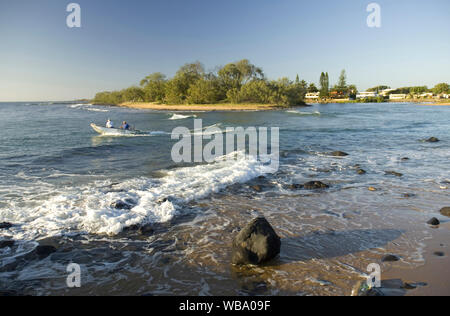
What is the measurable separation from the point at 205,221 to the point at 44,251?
413cm

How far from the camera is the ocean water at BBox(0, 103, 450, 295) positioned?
17.2ft

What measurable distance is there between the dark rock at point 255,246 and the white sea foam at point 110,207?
3233 millimetres

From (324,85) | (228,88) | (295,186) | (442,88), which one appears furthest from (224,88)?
(442,88)

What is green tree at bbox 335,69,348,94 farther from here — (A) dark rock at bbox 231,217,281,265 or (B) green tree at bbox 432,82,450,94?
(A) dark rock at bbox 231,217,281,265

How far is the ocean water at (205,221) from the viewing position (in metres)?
5.25

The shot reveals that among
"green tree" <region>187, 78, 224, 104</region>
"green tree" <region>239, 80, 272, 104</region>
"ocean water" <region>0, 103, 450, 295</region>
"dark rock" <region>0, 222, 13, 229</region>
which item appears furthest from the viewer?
"green tree" <region>187, 78, 224, 104</region>

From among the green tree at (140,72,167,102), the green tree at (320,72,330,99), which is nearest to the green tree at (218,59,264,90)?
the green tree at (140,72,167,102)

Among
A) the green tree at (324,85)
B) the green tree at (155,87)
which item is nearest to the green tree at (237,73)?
the green tree at (155,87)

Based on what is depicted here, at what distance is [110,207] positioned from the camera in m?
8.94

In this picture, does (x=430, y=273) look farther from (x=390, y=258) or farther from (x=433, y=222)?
(x=433, y=222)

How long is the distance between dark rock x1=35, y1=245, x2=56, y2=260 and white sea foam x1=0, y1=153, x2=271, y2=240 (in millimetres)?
854

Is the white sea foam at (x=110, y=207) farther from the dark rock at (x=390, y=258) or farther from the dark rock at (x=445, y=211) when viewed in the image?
the dark rock at (x=445, y=211)

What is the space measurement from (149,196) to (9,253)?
4424mm

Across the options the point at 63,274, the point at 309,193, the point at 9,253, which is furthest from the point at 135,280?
the point at 309,193
